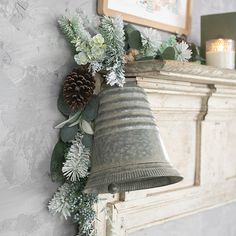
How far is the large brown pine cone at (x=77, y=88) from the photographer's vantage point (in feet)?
2.71

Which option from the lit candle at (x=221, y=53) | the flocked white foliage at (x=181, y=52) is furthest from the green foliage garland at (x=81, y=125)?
the lit candle at (x=221, y=53)

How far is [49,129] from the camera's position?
85cm

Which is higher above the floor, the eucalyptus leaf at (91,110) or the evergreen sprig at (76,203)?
the eucalyptus leaf at (91,110)

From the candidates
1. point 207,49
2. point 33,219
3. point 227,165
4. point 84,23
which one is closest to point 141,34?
point 84,23

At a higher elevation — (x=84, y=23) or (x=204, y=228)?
(x=84, y=23)

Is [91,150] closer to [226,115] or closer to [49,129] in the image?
[49,129]

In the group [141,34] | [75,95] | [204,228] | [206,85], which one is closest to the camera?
[75,95]

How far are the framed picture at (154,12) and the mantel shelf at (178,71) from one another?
17 centimetres

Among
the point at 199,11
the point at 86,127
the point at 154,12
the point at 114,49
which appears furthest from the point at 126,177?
the point at 199,11

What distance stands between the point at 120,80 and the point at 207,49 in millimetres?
394

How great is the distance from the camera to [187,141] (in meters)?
1.17

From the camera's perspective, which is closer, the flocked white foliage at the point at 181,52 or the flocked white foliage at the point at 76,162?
the flocked white foliage at the point at 76,162

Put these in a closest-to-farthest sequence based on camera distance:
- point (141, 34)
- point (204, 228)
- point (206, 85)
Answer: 1. point (141, 34)
2. point (206, 85)
3. point (204, 228)

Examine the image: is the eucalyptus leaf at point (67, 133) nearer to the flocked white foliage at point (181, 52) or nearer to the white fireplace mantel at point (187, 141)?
the white fireplace mantel at point (187, 141)
